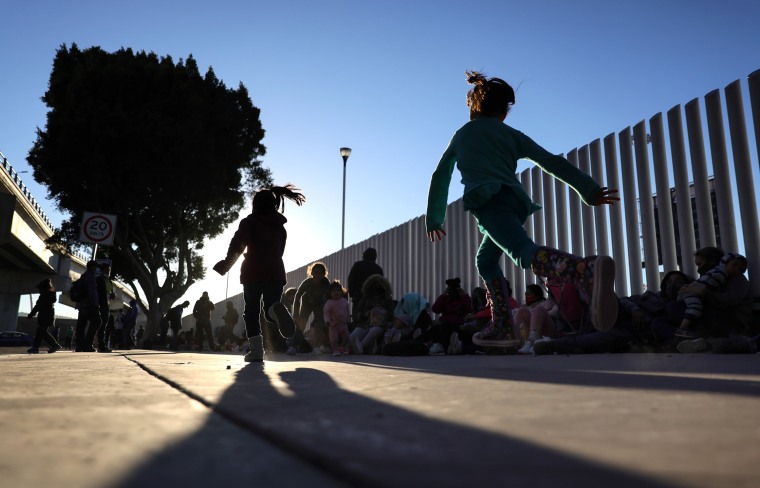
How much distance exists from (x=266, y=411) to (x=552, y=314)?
5.87 meters

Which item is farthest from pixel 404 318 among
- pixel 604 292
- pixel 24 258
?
pixel 24 258

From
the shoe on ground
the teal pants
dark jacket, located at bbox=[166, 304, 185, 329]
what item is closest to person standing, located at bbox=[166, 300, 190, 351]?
dark jacket, located at bbox=[166, 304, 185, 329]

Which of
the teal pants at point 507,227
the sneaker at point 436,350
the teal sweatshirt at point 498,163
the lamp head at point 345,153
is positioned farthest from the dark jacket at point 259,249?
the lamp head at point 345,153

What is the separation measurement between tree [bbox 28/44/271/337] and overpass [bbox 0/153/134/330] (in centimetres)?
434

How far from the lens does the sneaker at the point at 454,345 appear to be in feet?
23.2

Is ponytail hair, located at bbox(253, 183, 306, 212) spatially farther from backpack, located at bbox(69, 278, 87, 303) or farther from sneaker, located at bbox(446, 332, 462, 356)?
backpack, located at bbox(69, 278, 87, 303)

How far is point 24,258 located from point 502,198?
36479mm

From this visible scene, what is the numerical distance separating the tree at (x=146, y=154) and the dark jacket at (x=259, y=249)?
1422 centimetres

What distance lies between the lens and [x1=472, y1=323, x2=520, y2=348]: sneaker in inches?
147

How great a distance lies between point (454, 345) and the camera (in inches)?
281

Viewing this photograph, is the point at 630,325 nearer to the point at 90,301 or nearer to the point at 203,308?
the point at 90,301

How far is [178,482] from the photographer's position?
0.58 meters

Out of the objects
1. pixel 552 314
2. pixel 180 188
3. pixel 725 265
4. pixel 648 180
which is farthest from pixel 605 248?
pixel 180 188

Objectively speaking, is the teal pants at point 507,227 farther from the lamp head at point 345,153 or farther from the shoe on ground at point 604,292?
the lamp head at point 345,153
